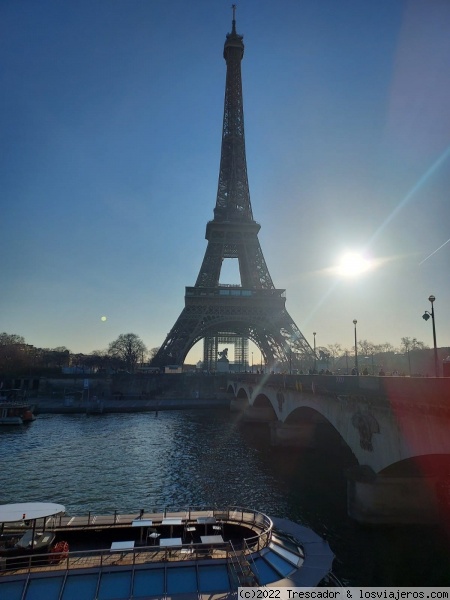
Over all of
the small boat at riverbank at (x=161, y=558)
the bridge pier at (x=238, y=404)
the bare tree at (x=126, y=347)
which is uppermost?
the bare tree at (x=126, y=347)

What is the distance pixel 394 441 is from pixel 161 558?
10301mm

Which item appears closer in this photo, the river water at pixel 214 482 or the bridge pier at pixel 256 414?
the river water at pixel 214 482

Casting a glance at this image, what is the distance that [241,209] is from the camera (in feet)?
327

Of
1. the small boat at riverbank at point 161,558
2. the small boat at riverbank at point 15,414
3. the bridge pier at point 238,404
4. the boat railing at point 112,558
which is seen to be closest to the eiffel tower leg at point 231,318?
the bridge pier at point 238,404

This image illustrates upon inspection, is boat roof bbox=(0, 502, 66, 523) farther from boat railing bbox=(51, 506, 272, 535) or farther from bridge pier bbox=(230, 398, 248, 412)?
bridge pier bbox=(230, 398, 248, 412)

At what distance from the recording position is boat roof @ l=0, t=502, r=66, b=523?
1396 centimetres

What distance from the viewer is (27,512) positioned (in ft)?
47.5

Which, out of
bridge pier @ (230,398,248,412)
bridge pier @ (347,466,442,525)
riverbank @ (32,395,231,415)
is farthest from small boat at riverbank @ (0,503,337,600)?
riverbank @ (32,395,231,415)

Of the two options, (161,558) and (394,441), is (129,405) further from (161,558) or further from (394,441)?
(161,558)

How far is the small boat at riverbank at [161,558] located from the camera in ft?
37.5

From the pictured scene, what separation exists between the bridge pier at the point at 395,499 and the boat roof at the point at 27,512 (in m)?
13.2

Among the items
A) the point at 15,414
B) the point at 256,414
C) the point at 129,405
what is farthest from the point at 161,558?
the point at 129,405

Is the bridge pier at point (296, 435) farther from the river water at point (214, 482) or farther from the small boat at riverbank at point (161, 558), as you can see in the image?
the small boat at riverbank at point (161, 558)

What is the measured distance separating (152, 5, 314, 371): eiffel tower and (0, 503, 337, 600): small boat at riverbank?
59123 millimetres
